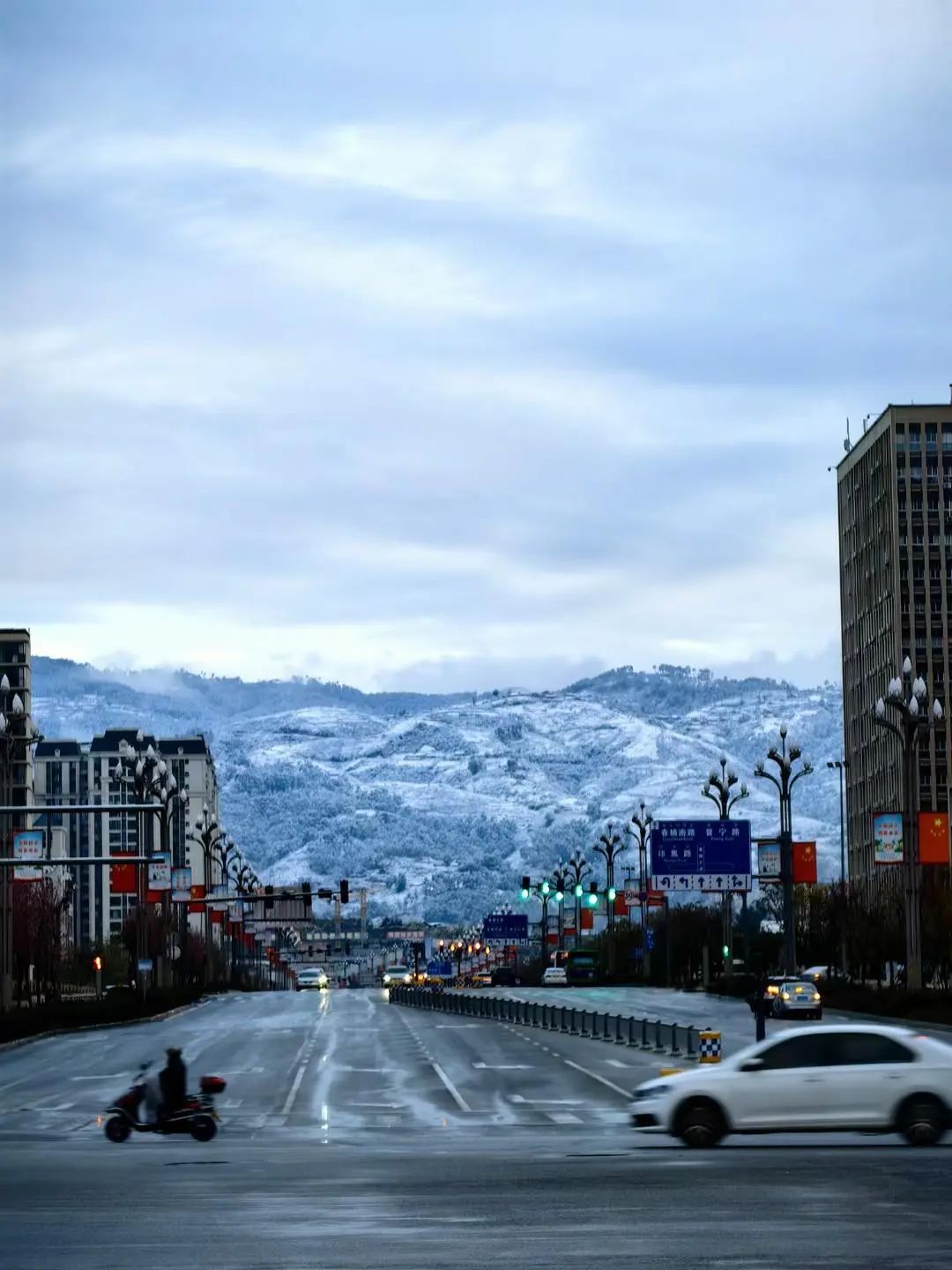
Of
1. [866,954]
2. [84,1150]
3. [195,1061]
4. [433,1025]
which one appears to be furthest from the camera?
[866,954]

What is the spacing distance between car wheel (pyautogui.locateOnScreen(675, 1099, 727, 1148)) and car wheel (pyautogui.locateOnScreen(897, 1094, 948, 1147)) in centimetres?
242

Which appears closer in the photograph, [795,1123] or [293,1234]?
[293,1234]

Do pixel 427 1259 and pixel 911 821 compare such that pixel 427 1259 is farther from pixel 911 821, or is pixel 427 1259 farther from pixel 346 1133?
pixel 911 821

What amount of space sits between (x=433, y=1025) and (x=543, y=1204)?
210 ft

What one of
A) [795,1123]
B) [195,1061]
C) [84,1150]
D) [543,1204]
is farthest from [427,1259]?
[195,1061]

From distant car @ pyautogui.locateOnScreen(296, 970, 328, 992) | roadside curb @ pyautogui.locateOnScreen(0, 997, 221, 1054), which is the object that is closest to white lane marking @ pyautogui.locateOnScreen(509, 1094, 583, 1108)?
roadside curb @ pyautogui.locateOnScreen(0, 997, 221, 1054)

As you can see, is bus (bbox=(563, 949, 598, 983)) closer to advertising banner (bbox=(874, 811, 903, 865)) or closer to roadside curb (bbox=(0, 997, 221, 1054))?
roadside curb (bbox=(0, 997, 221, 1054))

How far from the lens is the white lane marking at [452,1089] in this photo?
41.3 metres

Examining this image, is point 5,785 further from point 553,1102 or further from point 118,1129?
point 118,1129

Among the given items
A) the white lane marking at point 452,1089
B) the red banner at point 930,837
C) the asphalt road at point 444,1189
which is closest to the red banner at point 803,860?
the red banner at point 930,837

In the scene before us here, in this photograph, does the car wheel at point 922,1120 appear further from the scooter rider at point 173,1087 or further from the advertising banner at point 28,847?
the advertising banner at point 28,847

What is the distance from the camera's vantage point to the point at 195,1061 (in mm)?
59469

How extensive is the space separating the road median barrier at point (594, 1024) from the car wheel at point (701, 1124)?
15.6 meters

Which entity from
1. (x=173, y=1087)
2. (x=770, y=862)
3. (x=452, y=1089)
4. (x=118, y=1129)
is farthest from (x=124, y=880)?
(x=173, y=1087)
